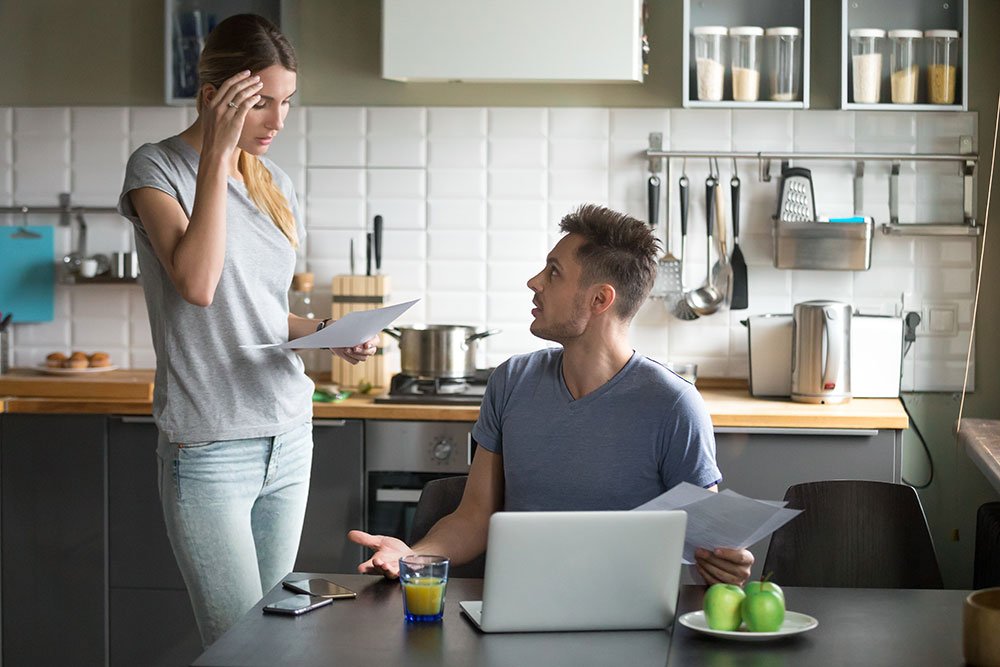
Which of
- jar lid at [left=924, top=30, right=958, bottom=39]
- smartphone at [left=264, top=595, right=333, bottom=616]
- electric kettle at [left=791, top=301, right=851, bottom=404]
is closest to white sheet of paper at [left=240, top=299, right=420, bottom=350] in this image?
smartphone at [left=264, top=595, right=333, bottom=616]

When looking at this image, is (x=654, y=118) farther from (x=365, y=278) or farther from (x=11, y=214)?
(x=11, y=214)

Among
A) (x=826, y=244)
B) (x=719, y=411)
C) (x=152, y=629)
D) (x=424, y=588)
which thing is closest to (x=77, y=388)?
(x=152, y=629)

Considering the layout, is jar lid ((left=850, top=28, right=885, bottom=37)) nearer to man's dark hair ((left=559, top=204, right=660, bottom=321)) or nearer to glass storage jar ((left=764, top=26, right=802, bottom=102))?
glass storage jar ((left=764, top=26, right=802, bottom=102))

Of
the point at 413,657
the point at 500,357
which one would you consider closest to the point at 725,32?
the point at 500,357

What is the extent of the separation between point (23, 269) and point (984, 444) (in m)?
2.85

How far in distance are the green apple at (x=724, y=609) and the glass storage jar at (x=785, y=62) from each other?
2174mm

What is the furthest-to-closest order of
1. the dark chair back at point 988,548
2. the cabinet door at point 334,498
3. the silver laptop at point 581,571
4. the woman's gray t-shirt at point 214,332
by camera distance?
1. the cabinet door at point 334,498
2. the dark chair back at point 988,548
3. the woman's gray t-shirt at point 214,332
4. the silver laptop at point 581,571

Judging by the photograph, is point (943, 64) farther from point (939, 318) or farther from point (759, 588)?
point (759, 588)

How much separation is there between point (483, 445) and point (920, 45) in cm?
207

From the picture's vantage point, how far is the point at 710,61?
3.50 meters

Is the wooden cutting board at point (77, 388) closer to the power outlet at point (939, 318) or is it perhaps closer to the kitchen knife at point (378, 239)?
the kitchen knife at point (378, 239)

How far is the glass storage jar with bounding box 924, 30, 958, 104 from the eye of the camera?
3473 mm

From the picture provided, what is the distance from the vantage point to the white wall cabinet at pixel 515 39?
Result: 3373mm

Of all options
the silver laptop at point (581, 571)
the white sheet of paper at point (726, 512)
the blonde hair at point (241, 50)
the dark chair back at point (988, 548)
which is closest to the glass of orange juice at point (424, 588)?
the silver laptop at point (581, 571)
